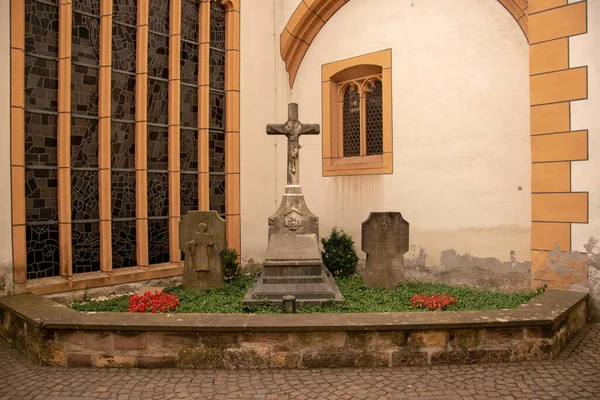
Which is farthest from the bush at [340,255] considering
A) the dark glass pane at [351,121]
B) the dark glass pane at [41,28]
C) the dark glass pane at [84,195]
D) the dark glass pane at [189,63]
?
the dark glass pane at [41,28]

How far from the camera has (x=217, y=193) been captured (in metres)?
8.60

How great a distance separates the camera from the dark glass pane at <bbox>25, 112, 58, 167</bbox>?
6.31 metres

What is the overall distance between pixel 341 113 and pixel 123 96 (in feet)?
13.6

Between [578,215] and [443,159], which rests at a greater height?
[443,159]

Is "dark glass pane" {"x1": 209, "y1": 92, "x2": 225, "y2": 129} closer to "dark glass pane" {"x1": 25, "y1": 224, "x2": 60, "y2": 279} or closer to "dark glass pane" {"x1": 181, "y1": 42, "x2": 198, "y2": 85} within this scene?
"dark glass pane" {"x1": 181, "y1": 42, "x2": 198, "y2": 85}

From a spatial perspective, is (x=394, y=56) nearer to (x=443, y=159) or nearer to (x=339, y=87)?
(x=339, y=87)

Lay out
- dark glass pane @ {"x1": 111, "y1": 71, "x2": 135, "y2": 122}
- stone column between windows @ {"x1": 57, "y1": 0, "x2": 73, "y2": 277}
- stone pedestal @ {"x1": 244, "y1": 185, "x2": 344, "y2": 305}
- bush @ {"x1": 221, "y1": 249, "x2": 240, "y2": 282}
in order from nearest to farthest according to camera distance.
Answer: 1. stone pedestal @ {"x1": 244, "y1": 185, "x2": 344, "y2": 305}
2. stone column between windows @ {"x1": 57, "y1": 0, "x2": 73, "y2": 277}
3. dark glass pane @ {"x1": 111, "y1": 71, "x2": 135, "y2": 122}
4. bush @ {"x1": 221, "y1": 249, "x2": 240, "y2": 282}

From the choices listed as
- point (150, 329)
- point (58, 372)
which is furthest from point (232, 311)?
point (58, 372)

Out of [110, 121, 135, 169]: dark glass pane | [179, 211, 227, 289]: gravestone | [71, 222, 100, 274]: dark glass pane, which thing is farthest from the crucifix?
[71, 222, 100, 274]: dark glass pane

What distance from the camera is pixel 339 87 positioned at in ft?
30.0

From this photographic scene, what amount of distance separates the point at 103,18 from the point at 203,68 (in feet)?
6.04

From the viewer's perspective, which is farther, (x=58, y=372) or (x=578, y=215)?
(x=578, y=215)

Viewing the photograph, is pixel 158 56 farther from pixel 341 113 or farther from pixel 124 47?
pixel 341 113

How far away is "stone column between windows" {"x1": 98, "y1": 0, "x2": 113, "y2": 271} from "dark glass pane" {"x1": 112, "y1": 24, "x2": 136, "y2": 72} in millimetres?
221
